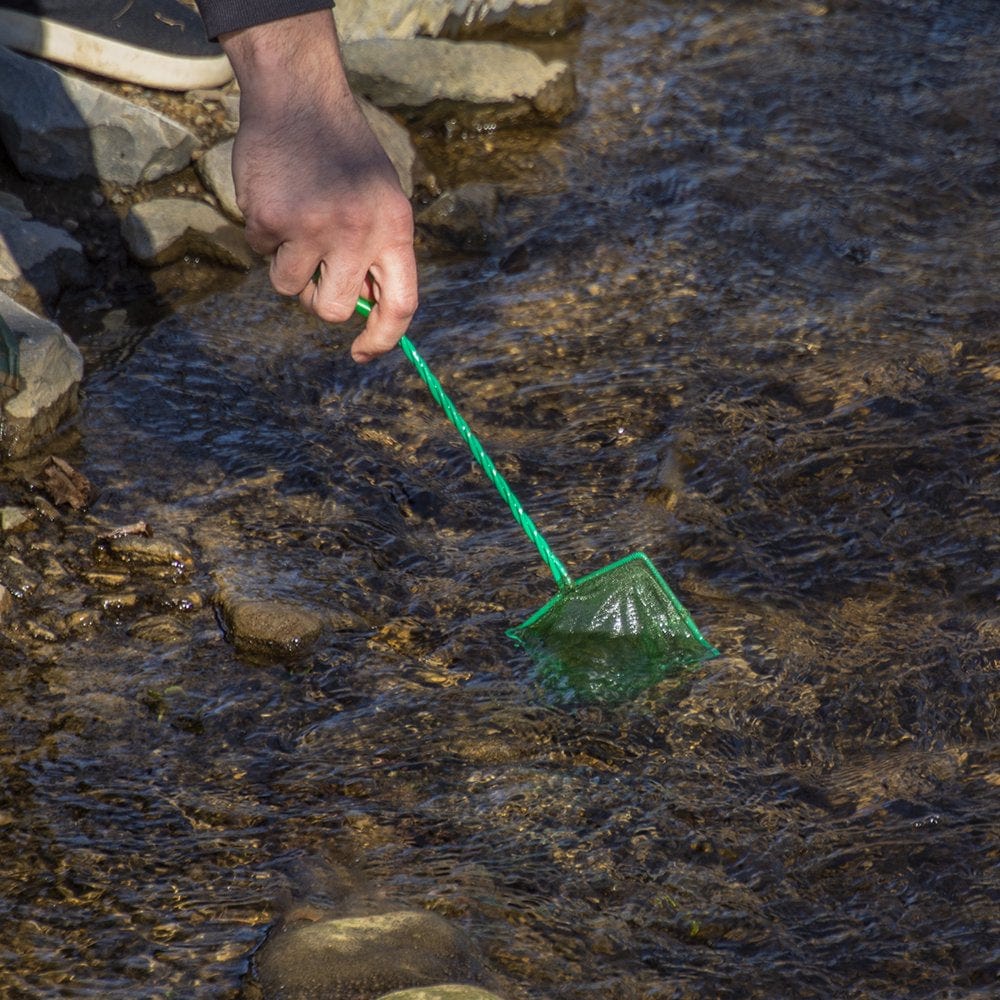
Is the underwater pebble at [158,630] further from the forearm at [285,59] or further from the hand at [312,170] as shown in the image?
the forearm at [285,59]

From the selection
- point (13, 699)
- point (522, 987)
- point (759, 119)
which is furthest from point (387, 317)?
point (759, 119)

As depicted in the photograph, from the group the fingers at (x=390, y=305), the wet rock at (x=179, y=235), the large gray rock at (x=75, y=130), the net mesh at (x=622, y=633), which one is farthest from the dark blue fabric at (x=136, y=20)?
the fingers at (x=390, y=305)

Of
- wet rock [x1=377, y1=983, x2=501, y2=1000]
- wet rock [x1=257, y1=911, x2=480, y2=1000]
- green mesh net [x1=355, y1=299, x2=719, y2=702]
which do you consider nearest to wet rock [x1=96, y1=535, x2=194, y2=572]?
green mesh net [x1=355, y1=299, x2=719, y2=702]

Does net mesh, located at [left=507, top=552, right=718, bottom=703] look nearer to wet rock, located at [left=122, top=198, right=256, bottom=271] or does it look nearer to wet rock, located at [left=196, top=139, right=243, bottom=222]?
wet rock, located at [left=122, top=198, right=256, bottom=271]

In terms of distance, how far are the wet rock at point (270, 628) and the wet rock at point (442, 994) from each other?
51.7 inches

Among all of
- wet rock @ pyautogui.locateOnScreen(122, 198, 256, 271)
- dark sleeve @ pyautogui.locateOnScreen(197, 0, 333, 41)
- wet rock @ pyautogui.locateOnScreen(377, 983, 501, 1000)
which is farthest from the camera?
wet rock @ pyautogui.locateOnScreen(122, 198, 256, 271)

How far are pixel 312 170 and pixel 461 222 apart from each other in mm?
3972

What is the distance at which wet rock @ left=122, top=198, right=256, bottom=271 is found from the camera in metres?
5.72

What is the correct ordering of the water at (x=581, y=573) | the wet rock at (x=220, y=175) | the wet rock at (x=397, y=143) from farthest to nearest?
the wet rock at (x=397, y=143)
the wet rock at (x=220, y=175)
the water at (x=581, y=573)

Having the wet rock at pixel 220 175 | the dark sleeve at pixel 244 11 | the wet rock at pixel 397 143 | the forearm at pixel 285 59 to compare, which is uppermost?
the dark sleeve at pixel 244 11

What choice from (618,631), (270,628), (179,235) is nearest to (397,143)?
(179,235)

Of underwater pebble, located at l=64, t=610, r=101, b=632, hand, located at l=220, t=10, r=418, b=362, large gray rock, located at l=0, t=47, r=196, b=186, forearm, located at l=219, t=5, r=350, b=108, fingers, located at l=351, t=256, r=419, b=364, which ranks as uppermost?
forearm, located at l=219, t=5, r=350, b=108

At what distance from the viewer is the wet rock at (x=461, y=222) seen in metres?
6.06

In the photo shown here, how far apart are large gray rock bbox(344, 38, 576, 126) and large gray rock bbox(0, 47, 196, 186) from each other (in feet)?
3.81
